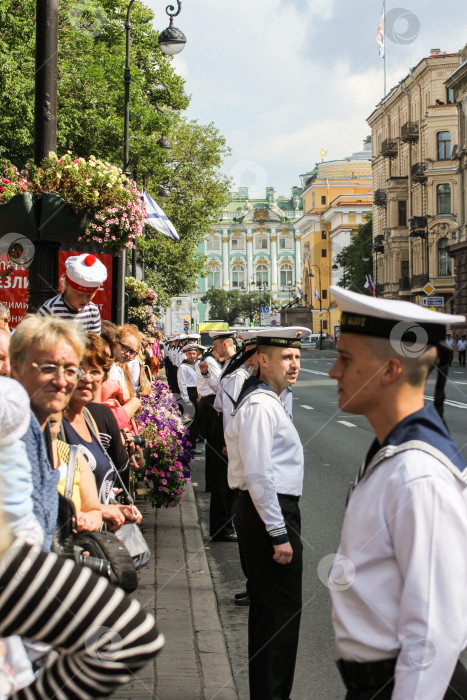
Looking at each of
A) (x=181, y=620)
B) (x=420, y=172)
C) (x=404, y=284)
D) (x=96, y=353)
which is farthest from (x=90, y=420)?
(x=404, y=284)

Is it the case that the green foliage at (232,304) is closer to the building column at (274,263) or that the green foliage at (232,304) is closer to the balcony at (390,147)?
the building column at (274,263)

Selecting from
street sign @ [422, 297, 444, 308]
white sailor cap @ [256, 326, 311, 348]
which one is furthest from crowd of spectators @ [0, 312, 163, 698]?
street sign @ [422, 297, 444, 308]

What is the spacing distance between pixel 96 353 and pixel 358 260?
271 ft

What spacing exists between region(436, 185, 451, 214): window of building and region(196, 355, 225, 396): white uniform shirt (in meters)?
55.9

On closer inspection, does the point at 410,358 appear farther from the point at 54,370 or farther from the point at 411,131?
the point at 411,131

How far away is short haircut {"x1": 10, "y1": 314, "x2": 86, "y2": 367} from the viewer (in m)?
2.92

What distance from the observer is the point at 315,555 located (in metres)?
7.42

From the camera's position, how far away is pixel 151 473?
816 centimetres

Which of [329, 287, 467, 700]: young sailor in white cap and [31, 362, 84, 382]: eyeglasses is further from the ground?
[31, 362, 84, 382]: eyeglasses

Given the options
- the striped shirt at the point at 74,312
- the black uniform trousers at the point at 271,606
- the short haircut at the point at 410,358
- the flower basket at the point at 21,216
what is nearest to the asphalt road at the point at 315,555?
the black uniform trousers at the point at 271,606

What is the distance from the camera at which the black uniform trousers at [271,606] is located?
4086 mm

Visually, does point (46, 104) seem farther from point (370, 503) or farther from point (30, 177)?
point (370, 503)

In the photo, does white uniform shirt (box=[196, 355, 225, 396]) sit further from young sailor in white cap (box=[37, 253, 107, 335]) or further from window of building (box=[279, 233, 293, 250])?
window of building (box=[279, 233, 293, 250])

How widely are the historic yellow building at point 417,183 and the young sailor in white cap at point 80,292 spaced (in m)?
53.6
